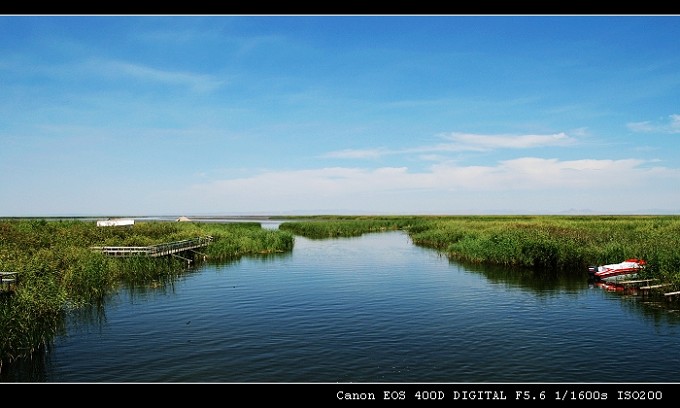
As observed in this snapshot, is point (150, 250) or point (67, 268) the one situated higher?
point (150, 250)

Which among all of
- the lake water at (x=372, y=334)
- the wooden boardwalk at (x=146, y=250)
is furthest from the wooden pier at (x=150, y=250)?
the lake water at (x=372, y=334)

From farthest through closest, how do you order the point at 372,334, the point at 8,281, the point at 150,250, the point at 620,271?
1. the point at 150,250
2. the point at 620,271
3. the point at 8,281
4. the point at 372,334

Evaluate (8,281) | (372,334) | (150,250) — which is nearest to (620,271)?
(372,334)

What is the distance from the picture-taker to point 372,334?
21984 mm

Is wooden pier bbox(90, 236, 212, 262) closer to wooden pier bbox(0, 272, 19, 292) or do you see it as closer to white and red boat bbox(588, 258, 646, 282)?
wooden pier bbox(0, 272, 19, 292)

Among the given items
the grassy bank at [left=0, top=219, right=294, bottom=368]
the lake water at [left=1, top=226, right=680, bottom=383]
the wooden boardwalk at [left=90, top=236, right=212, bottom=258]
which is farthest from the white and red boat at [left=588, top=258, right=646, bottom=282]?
the wooden boardwalk at [left=90, top=236, right=212, bottom=258]

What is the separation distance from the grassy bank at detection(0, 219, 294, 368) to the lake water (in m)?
1.24

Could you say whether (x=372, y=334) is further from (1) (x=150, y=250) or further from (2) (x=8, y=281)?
(1) (x=150, y=250)

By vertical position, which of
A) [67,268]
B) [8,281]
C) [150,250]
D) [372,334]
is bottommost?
[372,334]

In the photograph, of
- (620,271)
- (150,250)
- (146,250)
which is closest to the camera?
(620,271)

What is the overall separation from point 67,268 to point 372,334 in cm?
2282

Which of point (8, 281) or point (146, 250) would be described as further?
point (146, 250)

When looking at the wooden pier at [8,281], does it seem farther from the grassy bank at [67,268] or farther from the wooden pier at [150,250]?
the wooden pier at [150,250]
